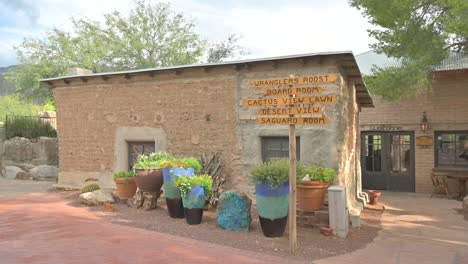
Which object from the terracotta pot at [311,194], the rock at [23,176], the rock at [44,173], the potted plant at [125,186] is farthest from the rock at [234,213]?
the rock at [23,176]

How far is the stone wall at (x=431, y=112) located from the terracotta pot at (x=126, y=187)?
887cm

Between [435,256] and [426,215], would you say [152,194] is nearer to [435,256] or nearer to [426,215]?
[435,256]

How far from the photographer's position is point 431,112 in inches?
479

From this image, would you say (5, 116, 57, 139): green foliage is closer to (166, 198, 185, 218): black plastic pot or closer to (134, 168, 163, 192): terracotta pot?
(134, 168, 163, 192): terracotta pot

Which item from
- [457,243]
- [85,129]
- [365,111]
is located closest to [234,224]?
[457,243]

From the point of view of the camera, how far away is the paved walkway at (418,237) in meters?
5.20

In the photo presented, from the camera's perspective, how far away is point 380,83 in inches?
434

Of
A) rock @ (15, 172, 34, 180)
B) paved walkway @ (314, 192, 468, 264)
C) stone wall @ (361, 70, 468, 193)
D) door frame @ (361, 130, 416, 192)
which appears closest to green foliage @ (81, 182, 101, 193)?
paved walkway @ (314, 192, 468, 264)

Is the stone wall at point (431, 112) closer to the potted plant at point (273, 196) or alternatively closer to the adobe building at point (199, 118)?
the adobe building at point (199, 118)

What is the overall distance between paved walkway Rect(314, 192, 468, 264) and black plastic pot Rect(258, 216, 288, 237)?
1.15 m

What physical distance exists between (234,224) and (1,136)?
15427 mm

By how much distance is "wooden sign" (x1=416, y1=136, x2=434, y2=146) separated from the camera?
1210 cm

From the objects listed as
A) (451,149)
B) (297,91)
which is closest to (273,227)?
(297,91)

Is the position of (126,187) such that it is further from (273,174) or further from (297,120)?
(297,120)
